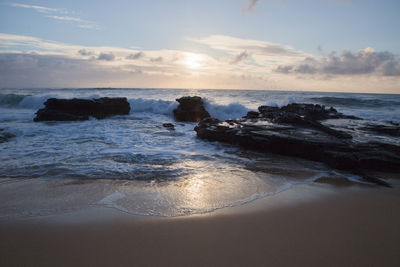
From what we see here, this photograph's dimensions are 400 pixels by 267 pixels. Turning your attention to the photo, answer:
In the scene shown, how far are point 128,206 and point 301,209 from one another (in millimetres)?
2053

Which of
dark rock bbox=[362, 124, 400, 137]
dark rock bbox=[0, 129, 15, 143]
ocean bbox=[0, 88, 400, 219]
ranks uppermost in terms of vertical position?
dark rock bbox=[362, 124, 400, 137]

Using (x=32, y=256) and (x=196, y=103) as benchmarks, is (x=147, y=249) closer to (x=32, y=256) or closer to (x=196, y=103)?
(x=32, y=256)

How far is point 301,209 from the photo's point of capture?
9.22ft

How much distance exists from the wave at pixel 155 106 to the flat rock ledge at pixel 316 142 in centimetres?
875

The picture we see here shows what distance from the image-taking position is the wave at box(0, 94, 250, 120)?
54.5 feet

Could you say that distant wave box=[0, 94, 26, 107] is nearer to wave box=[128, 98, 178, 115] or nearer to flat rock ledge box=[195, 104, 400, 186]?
wave box=[128, 98, 178, 115]

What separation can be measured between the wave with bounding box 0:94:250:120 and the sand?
44.9 ft

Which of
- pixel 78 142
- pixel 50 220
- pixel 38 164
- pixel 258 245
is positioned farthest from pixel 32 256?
pixel 78 142

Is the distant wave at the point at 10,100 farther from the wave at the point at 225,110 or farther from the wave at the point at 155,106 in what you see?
the wave at the point at 225,110

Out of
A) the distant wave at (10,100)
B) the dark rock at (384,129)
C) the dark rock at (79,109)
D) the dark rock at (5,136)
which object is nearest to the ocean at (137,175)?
the dark rock at (5,136)

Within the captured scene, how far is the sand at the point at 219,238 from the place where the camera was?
1860mm

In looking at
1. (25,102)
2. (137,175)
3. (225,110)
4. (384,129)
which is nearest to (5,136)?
(137,175)

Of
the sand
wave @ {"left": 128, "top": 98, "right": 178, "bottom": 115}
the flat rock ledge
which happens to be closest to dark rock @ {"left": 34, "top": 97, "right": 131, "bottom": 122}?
wave @ {"left": 128, "top": 98, "right": 178, "bottom": 115}

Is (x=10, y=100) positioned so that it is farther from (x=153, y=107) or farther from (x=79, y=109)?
(x=153, y=107)
